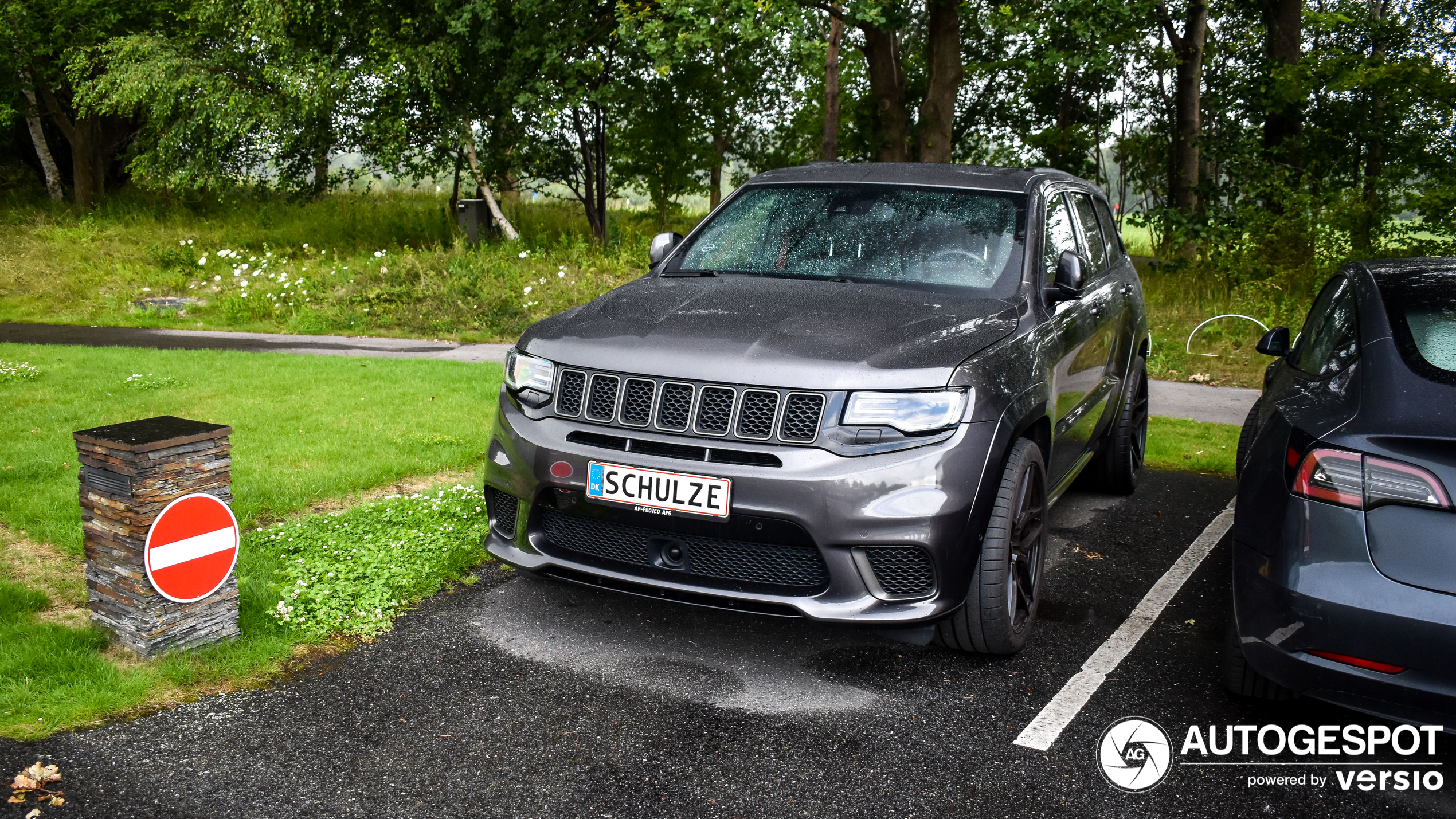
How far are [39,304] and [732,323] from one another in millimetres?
15184

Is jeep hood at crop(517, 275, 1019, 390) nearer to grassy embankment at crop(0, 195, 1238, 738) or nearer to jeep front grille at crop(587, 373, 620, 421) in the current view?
jeep front grille at crop(587, 373, 620, 421)

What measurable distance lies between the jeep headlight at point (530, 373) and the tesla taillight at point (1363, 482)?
2448mm

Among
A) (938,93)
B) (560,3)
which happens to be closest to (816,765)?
(938,93)

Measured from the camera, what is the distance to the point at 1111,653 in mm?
4117

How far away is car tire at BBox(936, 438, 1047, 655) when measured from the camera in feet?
12.0

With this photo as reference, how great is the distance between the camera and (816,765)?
3203 mm

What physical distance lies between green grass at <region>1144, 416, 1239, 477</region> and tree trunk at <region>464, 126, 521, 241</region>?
12531 millimetres

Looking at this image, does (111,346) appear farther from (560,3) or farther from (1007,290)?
(1007,290)

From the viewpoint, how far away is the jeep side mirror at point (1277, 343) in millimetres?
4848

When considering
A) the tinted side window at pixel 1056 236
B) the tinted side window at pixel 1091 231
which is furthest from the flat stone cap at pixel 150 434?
the tinted side window at pixel 1091 231

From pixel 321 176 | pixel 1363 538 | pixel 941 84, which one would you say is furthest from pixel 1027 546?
pixel 321 176

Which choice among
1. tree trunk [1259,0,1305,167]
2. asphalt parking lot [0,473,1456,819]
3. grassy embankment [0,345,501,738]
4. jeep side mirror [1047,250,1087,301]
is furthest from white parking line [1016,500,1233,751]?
tree trunk [1259,0,1305,167]

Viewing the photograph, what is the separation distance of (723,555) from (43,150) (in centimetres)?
2734

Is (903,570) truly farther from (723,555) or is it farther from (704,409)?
(704,409)
